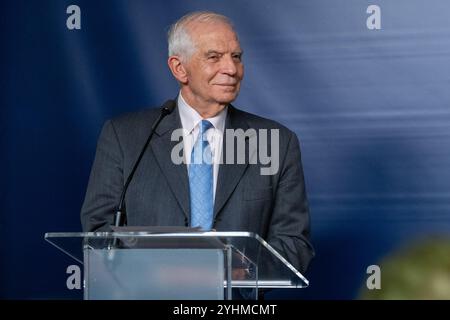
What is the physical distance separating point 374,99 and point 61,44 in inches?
54.9

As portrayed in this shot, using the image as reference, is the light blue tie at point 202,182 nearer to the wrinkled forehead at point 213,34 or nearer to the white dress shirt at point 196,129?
the white dress shirt at point 196,129

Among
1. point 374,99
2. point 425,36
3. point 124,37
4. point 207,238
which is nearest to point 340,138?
point 374,99

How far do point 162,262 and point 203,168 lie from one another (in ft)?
3.91

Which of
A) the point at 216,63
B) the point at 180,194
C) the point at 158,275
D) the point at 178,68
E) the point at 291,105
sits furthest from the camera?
the point at 291,105

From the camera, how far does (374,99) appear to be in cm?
528

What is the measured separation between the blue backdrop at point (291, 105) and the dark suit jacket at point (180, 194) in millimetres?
740

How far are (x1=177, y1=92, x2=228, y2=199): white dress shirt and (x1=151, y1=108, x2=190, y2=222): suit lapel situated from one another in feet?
0.10

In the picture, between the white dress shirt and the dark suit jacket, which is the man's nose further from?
the dark suit jacket

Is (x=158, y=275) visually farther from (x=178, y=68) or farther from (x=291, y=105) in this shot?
(x=291, y=105)

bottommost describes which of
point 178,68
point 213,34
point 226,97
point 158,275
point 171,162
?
point 158,275

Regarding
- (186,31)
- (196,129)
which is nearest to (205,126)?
(196,129)

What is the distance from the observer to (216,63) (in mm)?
4547

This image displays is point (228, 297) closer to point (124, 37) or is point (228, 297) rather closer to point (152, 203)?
point (152, 203)

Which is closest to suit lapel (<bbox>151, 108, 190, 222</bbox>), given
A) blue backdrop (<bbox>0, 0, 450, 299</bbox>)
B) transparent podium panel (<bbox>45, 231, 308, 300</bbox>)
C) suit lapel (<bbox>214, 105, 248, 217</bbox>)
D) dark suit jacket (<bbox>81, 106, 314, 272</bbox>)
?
dark suit jacket (<bbox>81, 106, 314, 272</bbox>)
